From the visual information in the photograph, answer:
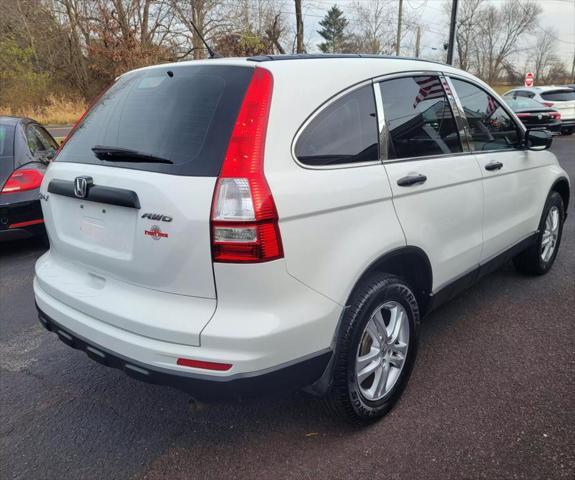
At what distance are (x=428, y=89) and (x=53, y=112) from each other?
2599 cm

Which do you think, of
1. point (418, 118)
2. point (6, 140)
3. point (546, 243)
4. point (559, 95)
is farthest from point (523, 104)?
point (6, 140)

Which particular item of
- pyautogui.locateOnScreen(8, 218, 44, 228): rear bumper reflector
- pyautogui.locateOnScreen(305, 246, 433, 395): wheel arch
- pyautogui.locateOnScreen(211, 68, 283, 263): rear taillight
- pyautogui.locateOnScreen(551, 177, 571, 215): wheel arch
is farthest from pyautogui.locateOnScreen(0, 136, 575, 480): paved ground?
pyautogui.locateOnScreen(8, 218, 44, 228): rear bumper reflector

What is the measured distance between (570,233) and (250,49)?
1823 centimetres

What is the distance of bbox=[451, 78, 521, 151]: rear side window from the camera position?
3174 millimetres

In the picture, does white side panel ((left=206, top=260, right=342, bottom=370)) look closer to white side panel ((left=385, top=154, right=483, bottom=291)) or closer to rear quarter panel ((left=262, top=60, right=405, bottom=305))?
rear quarter panel ((left=262, top=60, right=405, bottom=305))

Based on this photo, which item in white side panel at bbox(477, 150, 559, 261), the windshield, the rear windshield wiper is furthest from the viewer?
the windshield

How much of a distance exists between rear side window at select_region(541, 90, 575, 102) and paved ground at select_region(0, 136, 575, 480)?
1571 centimetres

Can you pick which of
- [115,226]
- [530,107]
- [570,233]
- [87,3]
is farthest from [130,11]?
[115,226]

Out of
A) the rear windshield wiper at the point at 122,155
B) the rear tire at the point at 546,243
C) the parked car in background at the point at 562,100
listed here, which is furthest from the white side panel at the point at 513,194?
the parked car in background at the point at 562,100

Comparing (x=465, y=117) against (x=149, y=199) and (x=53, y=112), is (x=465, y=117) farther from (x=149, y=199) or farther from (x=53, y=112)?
(x=53, y=112)

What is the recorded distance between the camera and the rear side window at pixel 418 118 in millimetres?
2500

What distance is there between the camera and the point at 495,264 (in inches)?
138

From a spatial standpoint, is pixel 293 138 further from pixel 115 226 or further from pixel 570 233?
pixel 570 233

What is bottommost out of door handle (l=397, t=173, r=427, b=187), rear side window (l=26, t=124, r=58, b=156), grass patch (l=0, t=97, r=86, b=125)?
grass patch (l=0, t=97, r=86, b=125)
